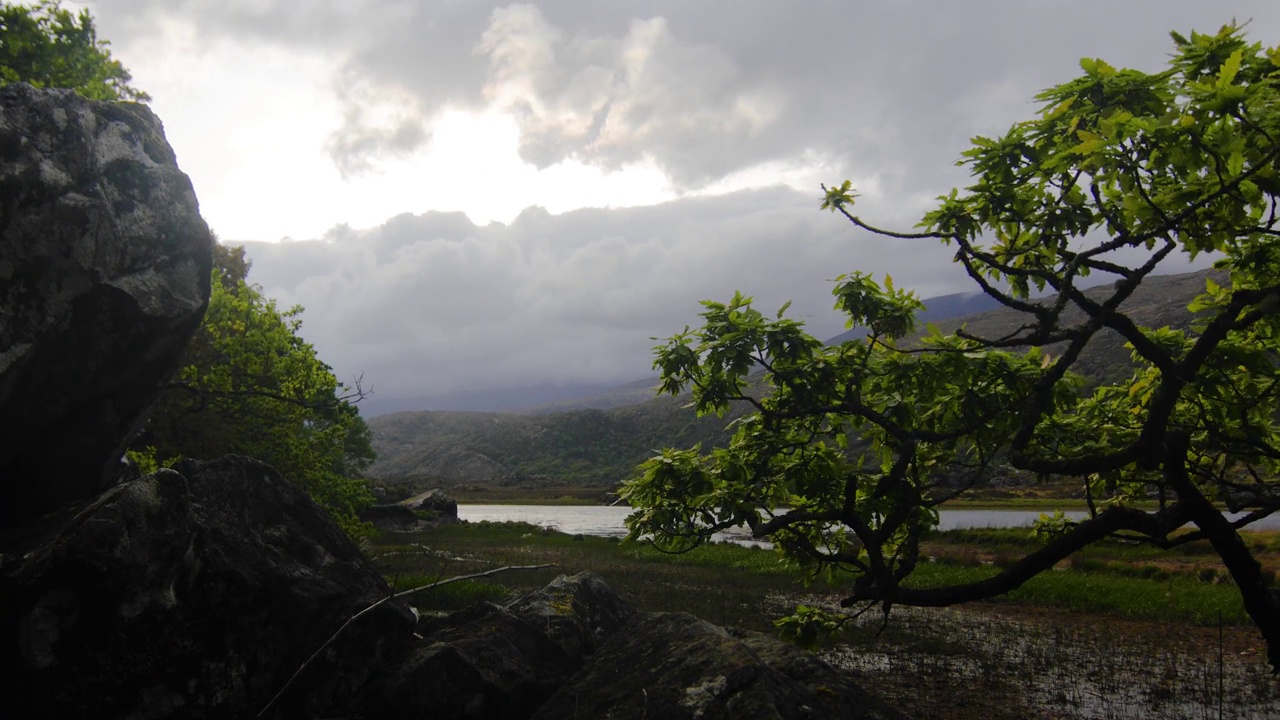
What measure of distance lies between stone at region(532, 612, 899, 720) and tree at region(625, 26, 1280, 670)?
4.06 feet

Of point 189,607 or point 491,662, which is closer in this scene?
point 189,607

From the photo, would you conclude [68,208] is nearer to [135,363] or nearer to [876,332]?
[135,363]

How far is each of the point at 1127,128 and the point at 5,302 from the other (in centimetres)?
1163

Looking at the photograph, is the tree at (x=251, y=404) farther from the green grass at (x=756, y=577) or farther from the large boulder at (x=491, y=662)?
the large boulder at (x=491, y=662)

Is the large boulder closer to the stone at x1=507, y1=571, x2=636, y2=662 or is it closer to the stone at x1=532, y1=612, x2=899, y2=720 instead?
the stone at x1=507, y1=571, x2=636, y2=662

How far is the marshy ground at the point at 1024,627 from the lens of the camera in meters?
12.2

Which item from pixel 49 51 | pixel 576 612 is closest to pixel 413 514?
pixel 49 51

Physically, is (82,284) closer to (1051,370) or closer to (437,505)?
(1051,370)

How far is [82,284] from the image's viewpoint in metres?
9.70

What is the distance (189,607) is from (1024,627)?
19238 millimetres

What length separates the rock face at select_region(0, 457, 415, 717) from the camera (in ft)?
25.4

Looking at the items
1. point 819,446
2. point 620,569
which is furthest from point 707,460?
point 620,569

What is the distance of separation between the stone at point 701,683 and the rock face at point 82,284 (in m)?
7.69

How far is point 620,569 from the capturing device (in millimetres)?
32688
